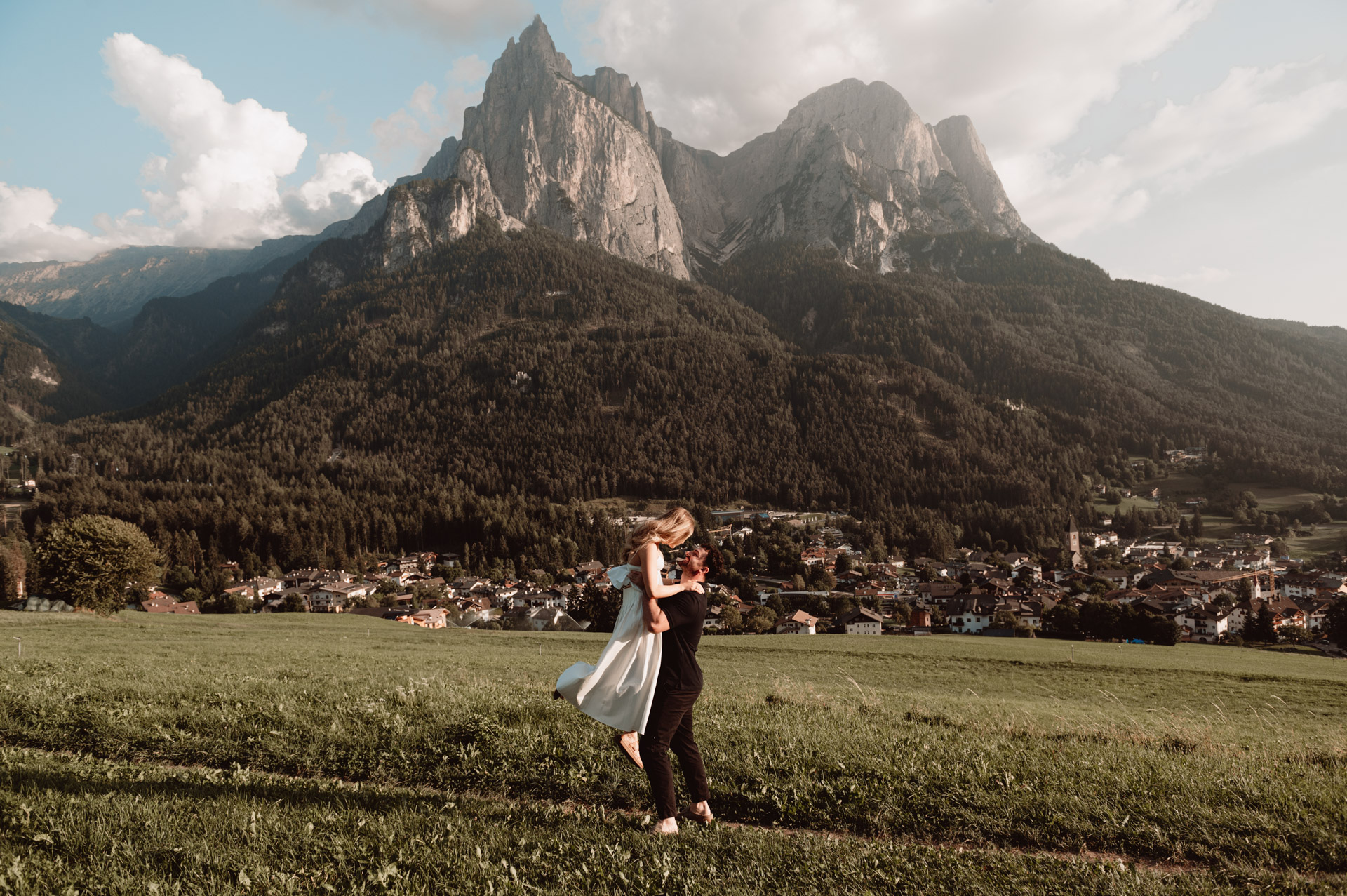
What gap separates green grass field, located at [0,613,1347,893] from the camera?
4770 millimetres

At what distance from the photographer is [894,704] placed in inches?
539

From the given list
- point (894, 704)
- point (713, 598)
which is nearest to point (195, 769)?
point (894, 704)

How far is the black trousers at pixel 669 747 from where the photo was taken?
5828 mm

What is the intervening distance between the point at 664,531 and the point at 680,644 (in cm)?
105

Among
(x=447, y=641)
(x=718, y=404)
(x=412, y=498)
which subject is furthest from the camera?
(x=718, y=404)

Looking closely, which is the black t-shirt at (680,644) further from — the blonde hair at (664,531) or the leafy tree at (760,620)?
the leafy tree at (760,620)

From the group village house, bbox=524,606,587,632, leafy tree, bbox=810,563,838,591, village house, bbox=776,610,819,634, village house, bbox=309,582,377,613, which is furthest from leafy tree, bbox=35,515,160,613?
leafy tree, bbox=810,563,838,591

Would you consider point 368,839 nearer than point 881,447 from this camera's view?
Yes

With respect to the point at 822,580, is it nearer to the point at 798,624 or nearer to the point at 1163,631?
the point at 798,624

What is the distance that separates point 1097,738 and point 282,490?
515 ft

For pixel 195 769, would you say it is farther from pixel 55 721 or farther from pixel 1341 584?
pixel 1341 584

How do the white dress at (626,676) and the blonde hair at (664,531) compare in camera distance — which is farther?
the blonde hair at (664,531)

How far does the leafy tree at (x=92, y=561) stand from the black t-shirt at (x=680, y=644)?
5718 centimetres

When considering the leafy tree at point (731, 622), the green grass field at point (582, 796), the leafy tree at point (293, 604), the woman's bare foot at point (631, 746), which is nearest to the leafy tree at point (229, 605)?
the leafy tree at point (293, 604)
